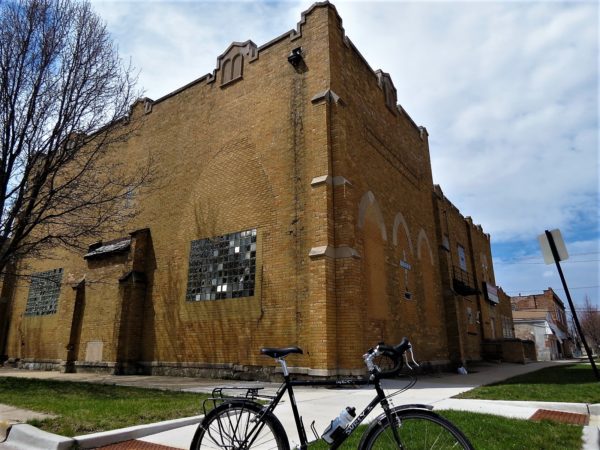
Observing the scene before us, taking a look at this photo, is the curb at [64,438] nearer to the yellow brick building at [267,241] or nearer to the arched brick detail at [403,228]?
the yellow brick building at [267,241]

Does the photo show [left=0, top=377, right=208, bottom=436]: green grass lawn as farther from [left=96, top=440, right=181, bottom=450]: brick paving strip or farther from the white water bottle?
the white water bottle

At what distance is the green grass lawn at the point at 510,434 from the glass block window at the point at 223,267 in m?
7.66

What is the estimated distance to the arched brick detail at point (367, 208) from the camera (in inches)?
479

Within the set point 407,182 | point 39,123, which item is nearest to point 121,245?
point 39,123

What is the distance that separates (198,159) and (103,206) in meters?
4.43

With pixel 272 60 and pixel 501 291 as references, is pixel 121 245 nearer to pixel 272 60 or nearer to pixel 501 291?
pixel 272 60

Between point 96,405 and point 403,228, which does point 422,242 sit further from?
point 96,405

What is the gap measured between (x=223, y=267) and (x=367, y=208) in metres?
4.85

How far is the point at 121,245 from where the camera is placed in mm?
16156

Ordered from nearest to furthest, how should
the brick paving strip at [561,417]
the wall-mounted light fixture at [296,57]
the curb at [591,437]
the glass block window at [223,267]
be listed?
the curb at [591,437], the brick paving strip at [561,417], the glass block window at [223,267], the wall-mounted light fixture at [296,57]

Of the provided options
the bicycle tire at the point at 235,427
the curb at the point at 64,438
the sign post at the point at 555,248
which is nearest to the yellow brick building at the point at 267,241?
the sign post at the point at 555,248

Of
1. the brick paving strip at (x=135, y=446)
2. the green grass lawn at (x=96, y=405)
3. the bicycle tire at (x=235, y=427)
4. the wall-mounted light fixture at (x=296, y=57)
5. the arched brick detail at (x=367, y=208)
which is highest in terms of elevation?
the wall-mounted light fixture at (x=296, y=57)

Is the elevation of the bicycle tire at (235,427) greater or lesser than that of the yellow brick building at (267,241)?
lesser

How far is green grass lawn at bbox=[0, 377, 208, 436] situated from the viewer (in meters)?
5.23
